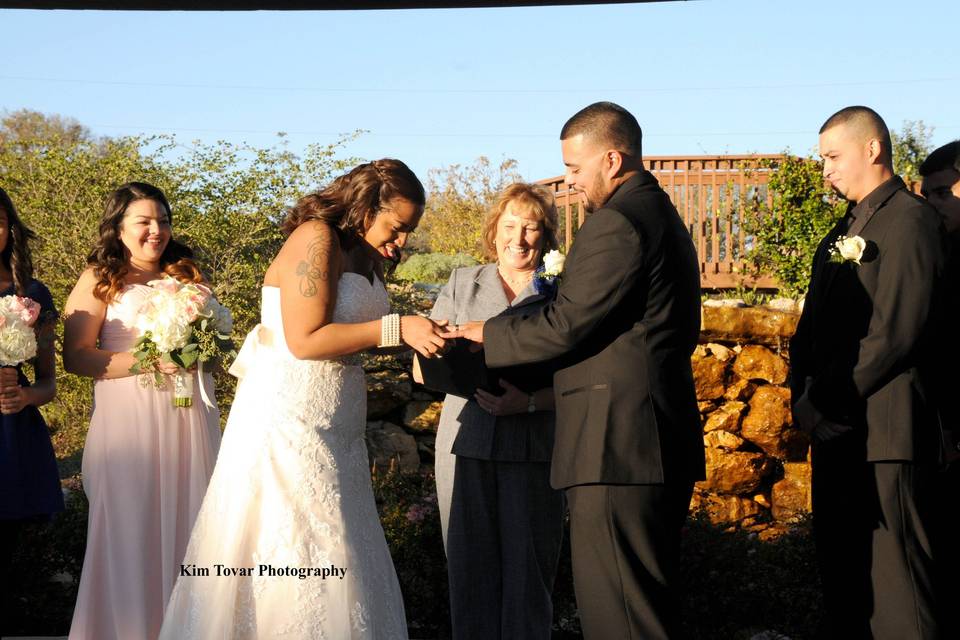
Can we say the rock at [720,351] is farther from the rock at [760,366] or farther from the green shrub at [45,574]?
the green shrub at [45,574]

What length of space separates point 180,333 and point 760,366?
5973 millimetres

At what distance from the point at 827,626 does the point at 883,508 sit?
660mm

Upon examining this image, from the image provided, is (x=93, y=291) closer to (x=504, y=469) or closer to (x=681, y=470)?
(x=504, y=469)

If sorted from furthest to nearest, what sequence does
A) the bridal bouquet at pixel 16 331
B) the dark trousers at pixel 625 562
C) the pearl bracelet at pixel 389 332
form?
the bridal bouquet at pixel 16 331 → the pearl bracelet at pixel 389 332 → the dark trousers at pixel 625 562

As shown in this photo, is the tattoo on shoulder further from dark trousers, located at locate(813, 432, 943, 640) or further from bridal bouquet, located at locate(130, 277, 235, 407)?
dark trousers, located at locate(813, 432, 943, 640)

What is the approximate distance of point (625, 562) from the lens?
379 centimetres

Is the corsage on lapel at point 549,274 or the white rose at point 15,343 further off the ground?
the corsage on lapel at point 549,274

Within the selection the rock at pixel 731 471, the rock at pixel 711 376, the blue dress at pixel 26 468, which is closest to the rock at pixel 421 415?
the rock at pixel 711 376

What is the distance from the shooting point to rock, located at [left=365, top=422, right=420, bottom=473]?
1027cm

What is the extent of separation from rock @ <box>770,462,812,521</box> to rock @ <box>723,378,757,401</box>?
2.32ft

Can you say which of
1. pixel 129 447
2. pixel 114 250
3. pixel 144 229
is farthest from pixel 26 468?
pixel 144 229

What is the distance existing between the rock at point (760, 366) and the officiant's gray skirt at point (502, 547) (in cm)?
499

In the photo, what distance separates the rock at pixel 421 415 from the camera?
34.9 feet

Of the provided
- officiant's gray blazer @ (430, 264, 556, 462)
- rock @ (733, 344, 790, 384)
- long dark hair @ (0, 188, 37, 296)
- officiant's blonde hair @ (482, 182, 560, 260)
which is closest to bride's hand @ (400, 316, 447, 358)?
officiant's gray blazer @ (430, 264, 556, 462)
